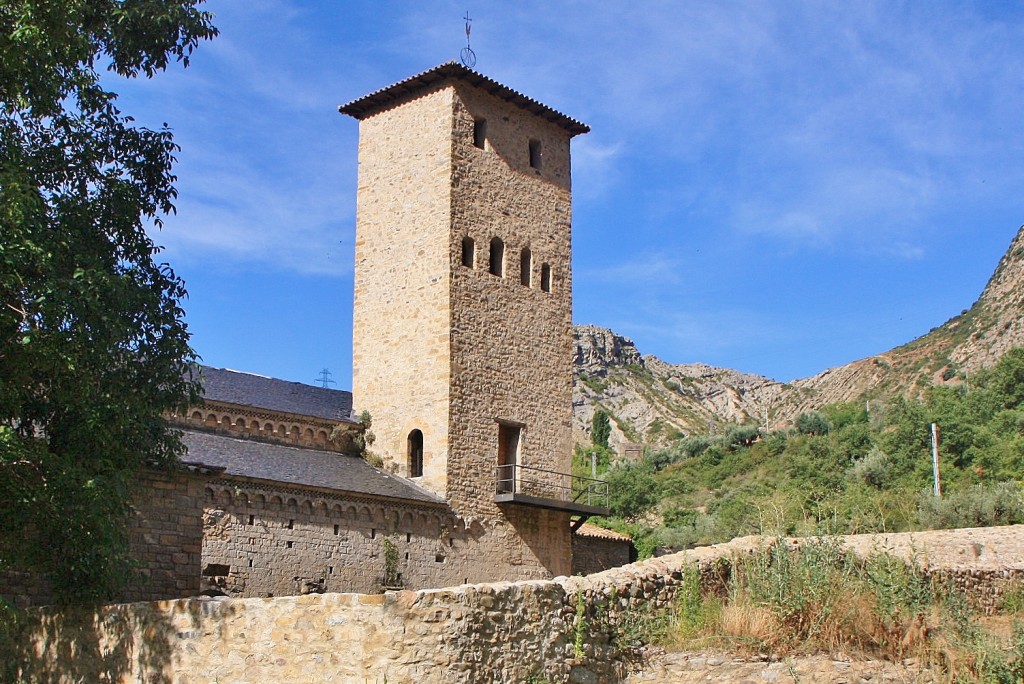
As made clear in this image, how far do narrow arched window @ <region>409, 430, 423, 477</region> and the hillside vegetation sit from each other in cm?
824

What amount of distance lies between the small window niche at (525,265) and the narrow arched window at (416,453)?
153 inches

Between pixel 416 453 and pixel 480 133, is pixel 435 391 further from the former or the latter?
pixel 480 133

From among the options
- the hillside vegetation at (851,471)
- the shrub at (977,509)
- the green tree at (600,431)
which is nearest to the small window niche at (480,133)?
the hillside vegetation at (851,471)

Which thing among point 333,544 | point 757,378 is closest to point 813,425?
point 757,378

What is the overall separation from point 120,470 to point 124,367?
1.15m

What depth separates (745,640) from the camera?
10188mm

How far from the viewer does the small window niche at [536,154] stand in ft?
77.7

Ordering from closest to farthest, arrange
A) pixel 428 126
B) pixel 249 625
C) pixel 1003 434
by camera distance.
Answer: pixel 249 625 < pixel 428 126 < pixel 1003 434

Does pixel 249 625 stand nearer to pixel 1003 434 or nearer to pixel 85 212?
pixel 85 212

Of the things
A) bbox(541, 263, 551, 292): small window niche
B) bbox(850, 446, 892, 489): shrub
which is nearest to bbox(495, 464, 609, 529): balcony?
bbox(541, 263, 551, 292): small window niche

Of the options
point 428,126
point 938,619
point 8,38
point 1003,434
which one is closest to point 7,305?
point 8,38

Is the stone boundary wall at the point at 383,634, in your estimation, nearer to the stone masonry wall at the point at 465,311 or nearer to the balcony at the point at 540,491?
the stone masonry wall at the point at 465,311

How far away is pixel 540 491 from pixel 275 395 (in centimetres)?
545

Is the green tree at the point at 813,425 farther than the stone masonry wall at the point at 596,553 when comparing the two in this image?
Yes
